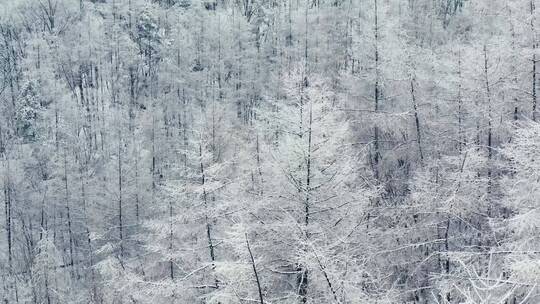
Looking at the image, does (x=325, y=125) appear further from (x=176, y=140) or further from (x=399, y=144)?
(x=176, y=140)

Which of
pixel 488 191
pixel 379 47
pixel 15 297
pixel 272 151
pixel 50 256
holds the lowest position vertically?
pixel 15 297

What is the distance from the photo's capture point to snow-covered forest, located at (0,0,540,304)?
11.6 m

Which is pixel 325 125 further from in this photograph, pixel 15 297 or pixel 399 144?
pixel 15 297

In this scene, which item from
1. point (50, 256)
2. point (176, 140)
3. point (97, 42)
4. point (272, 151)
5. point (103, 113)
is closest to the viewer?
→ point (272, 151)

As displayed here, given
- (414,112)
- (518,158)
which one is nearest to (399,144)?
(414,112)

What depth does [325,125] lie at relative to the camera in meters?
12.6

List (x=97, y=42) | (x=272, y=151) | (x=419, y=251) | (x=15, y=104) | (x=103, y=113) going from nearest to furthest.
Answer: (x=272, y=151) → (x=419, y=251) → (x=103, y=113) → (x=15, y=104) → (x=97, y=42)

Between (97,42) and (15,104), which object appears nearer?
(15,104)

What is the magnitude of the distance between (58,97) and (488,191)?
3791 centimetres

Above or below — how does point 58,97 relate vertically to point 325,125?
below

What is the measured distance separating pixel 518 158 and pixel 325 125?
422cm

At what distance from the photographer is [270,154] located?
43.3 feet

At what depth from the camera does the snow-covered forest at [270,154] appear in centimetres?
1156

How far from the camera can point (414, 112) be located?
18.3 m
